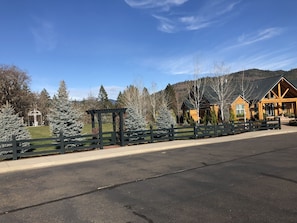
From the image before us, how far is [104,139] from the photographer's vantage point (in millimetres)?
18188

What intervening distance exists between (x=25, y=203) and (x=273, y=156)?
30.4ft

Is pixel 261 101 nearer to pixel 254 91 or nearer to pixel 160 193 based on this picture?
pixel 254 91

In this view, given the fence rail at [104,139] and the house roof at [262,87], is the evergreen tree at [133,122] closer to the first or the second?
the fence rail at [104,139]

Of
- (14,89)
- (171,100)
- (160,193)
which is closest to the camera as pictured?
(160,193)

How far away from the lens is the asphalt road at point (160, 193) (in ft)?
17.9

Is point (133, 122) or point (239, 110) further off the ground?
point (239, 110)

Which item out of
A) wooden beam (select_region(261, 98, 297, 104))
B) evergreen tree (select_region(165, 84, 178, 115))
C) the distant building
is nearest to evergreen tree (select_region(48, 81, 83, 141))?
the distant building

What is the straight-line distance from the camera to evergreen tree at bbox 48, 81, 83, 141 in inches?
743

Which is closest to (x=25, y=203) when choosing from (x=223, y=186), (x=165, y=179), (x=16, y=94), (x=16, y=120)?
(x=165, y=179)

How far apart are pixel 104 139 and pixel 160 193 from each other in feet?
38.2

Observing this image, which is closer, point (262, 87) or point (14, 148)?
point (14, 148)

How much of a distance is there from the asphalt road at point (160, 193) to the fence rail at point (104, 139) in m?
4.17

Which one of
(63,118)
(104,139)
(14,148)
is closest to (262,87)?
(104,139)

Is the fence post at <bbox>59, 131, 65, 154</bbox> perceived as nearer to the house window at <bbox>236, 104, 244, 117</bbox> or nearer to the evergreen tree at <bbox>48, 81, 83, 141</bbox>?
the evergreen tree at <bbox>48, 81, 83, 141</bbox>
